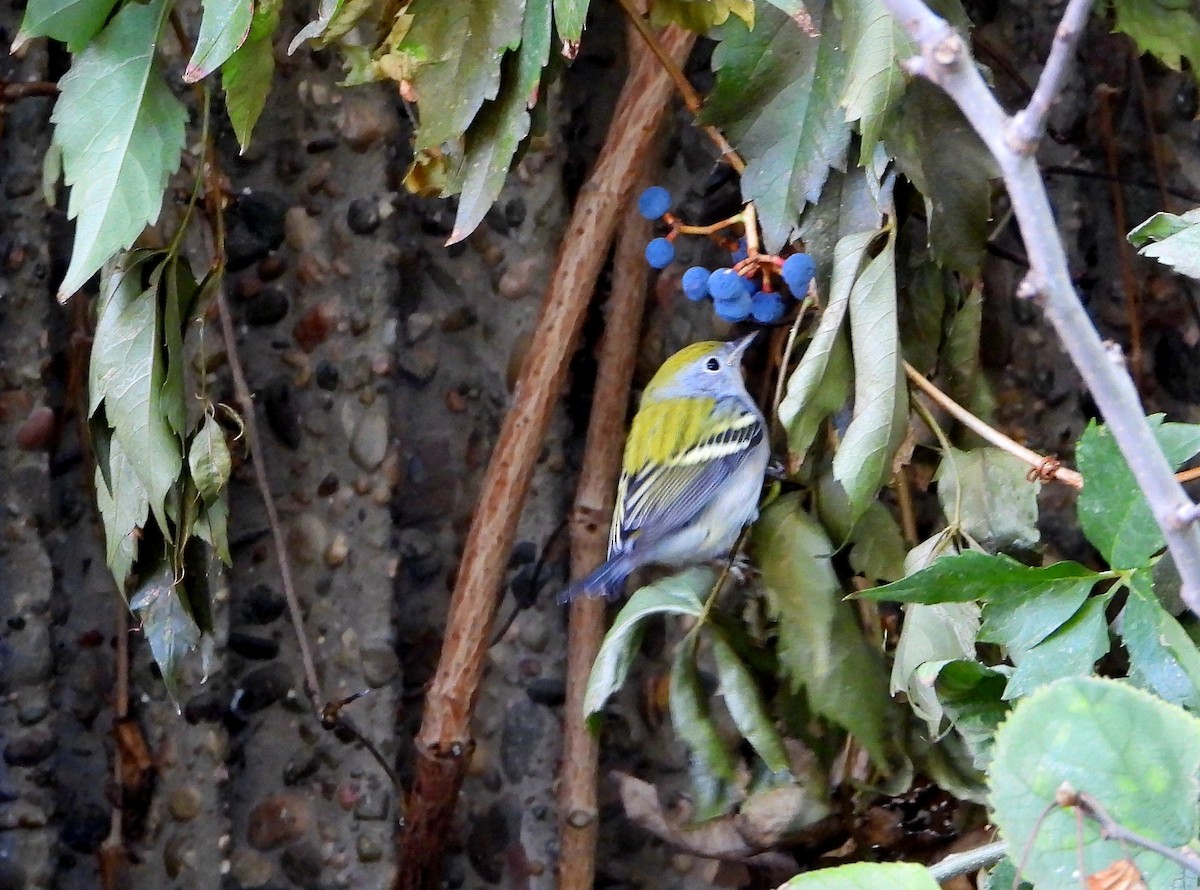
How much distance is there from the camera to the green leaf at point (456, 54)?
85 cm

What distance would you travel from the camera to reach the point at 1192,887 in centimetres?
52

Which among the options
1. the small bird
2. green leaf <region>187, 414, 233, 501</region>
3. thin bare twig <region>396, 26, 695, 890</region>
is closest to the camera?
green leaf <region>187, 414, 233, 501</region>

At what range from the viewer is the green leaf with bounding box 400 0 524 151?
854mm

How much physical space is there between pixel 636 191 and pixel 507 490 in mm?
374

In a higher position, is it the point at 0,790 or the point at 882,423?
the point at 882,423

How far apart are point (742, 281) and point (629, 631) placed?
0.32m

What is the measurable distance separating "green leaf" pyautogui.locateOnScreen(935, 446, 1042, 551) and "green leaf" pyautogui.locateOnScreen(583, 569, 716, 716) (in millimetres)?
233

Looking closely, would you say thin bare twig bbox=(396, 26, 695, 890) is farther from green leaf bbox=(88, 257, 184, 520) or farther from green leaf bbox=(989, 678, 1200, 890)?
green leaf bbox=(989, 678, 1200, 890)

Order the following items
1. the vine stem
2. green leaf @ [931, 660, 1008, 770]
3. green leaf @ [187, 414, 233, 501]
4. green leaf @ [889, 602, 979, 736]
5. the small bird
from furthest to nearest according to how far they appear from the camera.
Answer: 1. the small bird
2. green leaf @ [187, 414, 233, 501]
3. green leaf @ [889, 602, 979, 736]
4. green leaf @ [931, 660, 1008, 770]
5. the vine stem

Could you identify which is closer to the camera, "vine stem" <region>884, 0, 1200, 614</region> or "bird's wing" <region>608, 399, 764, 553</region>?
"vine stem" <region>884, 0, 1200, 614</region>

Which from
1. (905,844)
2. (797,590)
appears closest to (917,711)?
(797,590)

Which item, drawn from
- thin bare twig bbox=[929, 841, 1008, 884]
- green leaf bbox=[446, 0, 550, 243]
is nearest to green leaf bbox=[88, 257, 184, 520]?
green leaf bbox=[446, 0, 550, 243]

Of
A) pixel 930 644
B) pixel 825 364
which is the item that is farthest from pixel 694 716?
pixel 825 364

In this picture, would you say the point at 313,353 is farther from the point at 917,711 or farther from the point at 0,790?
the point at 917,711
